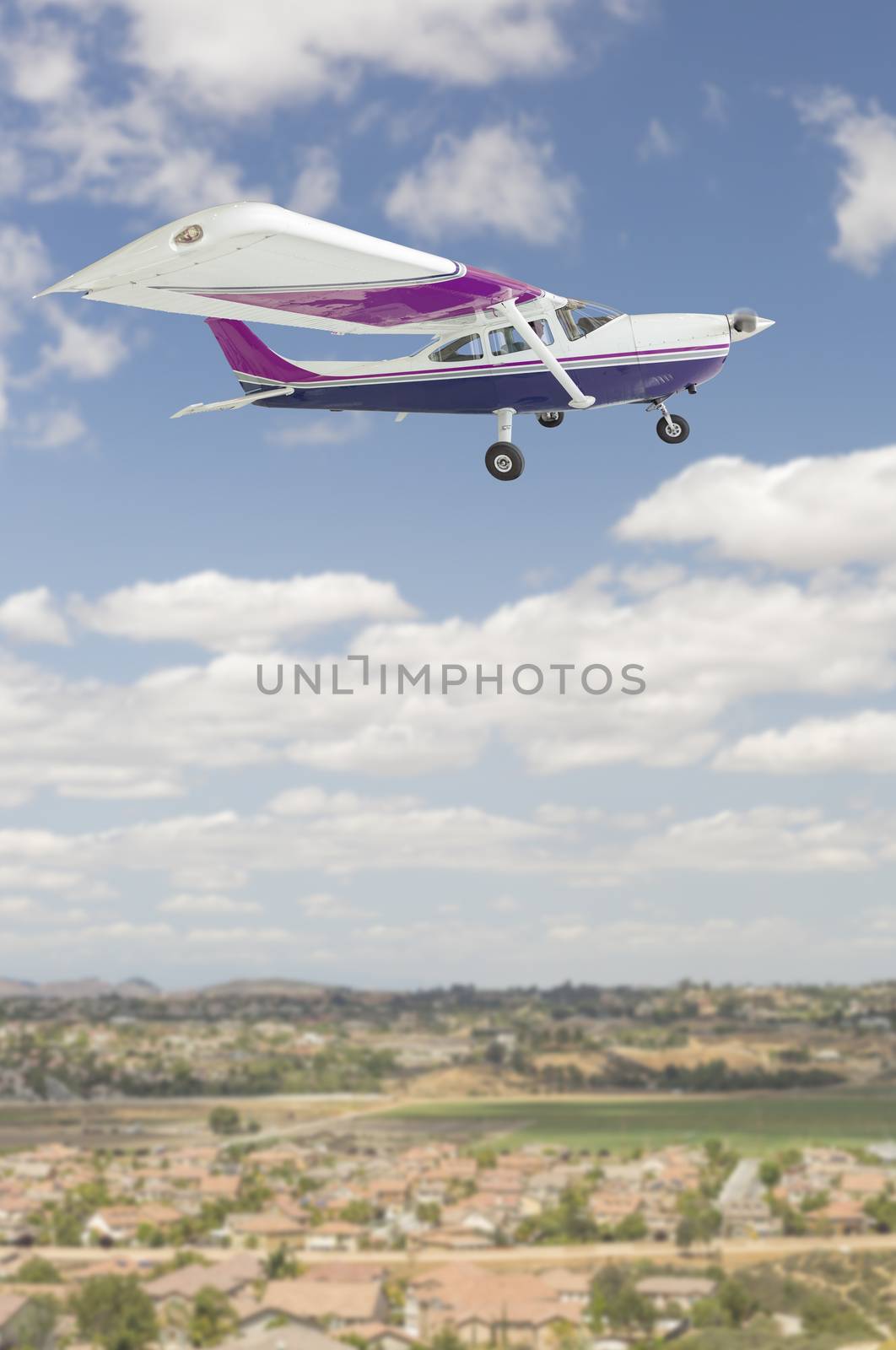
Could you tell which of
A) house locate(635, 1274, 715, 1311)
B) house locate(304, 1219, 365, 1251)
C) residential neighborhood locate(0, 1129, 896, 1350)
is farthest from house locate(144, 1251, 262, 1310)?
house locate(635, 1274, 715, 1311)

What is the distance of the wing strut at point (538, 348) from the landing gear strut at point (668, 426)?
979mm

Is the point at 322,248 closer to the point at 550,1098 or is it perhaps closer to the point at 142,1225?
the point at 142,1225

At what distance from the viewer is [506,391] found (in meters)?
12.5

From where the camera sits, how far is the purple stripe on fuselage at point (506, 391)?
12477 mm

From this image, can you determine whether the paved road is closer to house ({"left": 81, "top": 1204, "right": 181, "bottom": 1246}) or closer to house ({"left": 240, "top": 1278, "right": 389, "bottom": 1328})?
house ({"left": 81, "top": 1204, "right": 181, "bottom": 1246})

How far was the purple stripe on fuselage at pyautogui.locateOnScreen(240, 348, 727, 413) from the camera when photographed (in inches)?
491

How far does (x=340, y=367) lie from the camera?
1337cm

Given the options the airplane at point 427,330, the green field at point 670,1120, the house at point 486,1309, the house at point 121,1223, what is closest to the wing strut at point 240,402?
the airplane at point 427,330

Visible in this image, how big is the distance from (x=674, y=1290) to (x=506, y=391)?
312 ft

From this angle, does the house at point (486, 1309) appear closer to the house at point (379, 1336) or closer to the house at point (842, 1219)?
the house at point (379, 1336)

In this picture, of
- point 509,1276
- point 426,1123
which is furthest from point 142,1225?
point 426,1123

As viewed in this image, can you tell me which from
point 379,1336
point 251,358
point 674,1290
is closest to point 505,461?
point 251,358

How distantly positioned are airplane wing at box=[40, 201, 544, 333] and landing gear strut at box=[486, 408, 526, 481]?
3.15 feet

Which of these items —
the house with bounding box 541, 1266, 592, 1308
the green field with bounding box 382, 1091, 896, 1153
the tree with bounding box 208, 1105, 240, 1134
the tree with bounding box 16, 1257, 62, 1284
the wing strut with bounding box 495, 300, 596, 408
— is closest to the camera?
the wing strut with bounding box 495, 300, 596, 408
